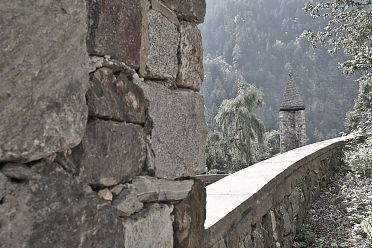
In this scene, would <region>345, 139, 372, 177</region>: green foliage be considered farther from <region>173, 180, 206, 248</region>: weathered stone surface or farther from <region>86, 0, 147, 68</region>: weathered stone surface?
<region>86, 0, 147, 68</region>: weathered stone surface

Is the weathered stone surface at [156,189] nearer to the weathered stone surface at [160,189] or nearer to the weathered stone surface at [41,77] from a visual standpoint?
the weathered stone surface at [160,189]

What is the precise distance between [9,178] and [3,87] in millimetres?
202

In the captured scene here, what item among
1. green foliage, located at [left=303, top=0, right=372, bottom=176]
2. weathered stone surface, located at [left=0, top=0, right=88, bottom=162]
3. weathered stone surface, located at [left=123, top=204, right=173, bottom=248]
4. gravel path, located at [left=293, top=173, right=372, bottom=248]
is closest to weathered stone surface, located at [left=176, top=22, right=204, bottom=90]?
weathered stone surface, located at [left=123, top=204, right=173, bottom=248]

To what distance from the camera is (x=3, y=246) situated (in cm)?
93

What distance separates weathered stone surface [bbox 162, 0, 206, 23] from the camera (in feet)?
6.04

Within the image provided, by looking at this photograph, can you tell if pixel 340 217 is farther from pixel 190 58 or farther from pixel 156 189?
pixel 156 189

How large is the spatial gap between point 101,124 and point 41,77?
31cm

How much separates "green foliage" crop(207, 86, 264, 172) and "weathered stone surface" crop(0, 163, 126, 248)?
18.4 metres

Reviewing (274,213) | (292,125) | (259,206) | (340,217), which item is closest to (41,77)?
(259,206)

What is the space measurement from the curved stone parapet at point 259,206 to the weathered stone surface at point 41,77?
1.31 m

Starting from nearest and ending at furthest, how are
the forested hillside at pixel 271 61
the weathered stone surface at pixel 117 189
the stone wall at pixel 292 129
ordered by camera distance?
the weathered stone surface at pixel 117 189 → the stone wall at pixel 292 129 → the forested hillside at pixel 271 61

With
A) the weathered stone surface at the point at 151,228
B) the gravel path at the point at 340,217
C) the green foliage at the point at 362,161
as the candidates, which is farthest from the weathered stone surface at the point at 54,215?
the green foliage at the point at 362,161

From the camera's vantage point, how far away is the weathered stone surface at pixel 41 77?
0.96 metres

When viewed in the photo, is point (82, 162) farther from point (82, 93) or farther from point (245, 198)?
point (245, 198)
